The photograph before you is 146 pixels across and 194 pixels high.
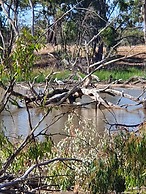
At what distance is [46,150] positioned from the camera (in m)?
4.97

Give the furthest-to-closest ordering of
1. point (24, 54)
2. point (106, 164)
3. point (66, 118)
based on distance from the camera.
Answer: point (66, 118) < point (106, 164) < point (24, 54)

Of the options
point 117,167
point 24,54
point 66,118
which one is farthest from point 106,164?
point 66,118

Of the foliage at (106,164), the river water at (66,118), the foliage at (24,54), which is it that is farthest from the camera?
the river water at (66,118)

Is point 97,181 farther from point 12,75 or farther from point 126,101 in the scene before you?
point 126,101

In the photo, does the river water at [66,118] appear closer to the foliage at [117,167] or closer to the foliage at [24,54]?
the foliage at [117,167]

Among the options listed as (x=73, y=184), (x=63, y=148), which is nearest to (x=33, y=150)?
(x=73, y=184)

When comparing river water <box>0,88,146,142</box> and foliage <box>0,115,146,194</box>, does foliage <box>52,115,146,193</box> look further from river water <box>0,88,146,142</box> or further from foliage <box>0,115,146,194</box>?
river water <box>0,88,146,142</box>

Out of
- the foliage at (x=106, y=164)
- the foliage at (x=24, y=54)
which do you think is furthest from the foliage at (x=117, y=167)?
the foliage at (x=24, y=54)

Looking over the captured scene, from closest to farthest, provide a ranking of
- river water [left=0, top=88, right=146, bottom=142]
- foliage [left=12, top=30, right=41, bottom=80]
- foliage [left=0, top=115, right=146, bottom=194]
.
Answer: foliage [left=12, top=30, right=41, bottom=80] → foliage [left=0, top=115, right=146, bottom=194] → river water [left=0, top=88, right=146, bottom=142]

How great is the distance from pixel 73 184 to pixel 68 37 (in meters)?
23.0

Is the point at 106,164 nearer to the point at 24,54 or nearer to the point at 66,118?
the point at 24,54

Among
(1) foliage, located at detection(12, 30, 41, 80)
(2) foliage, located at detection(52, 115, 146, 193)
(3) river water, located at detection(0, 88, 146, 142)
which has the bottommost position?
(3) river water, located at detection(0, 88, 146, 142)

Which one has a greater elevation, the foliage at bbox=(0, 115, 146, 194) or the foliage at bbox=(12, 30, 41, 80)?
the foliage at bbox=(12, 30, 41, 80)

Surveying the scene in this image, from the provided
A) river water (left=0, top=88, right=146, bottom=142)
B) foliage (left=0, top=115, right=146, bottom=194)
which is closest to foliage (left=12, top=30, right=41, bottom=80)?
foliage (left=0, top=115, right=146, bottom=194)
